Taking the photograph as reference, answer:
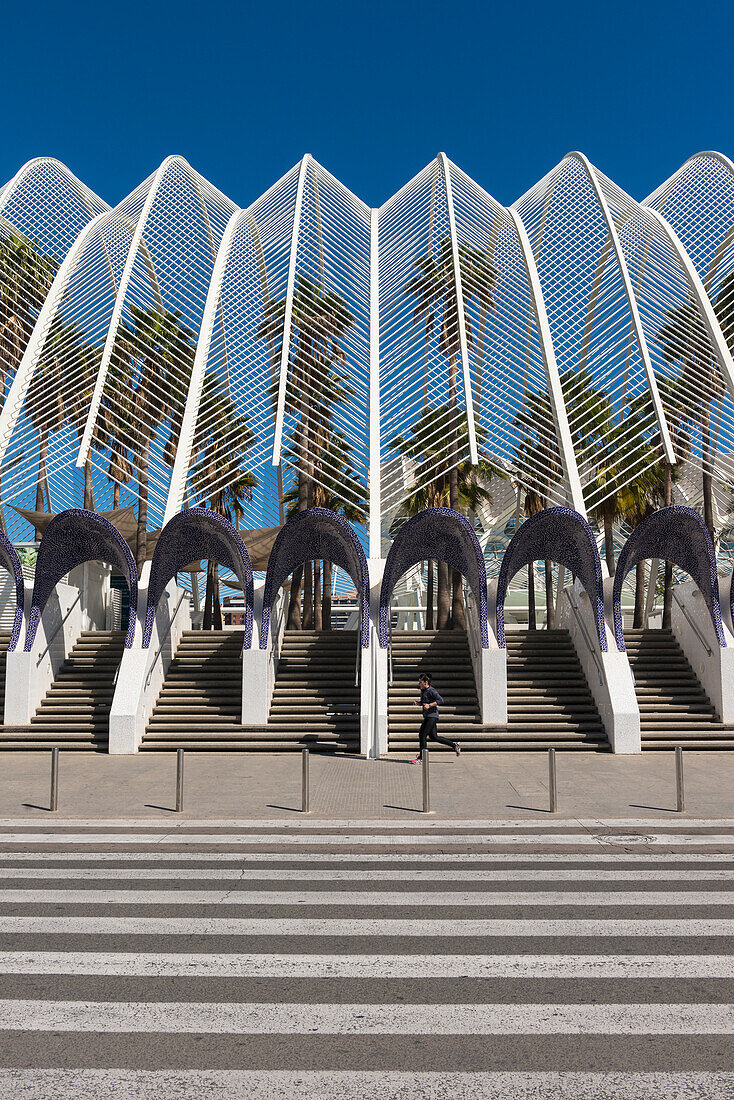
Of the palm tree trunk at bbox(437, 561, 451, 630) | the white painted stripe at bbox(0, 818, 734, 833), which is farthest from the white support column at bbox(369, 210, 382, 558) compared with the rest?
the white painted stripe at bbox(0, 818, 734, 833)

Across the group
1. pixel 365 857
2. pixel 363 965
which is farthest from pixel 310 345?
pixel 363 965

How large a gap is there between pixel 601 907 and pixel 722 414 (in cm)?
2136

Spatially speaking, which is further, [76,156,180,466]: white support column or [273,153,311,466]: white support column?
[76,156,180,466]: white support column

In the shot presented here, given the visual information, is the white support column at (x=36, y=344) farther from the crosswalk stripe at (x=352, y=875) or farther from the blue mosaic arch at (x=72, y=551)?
the crosswalk stripe at (x=352, y=875)

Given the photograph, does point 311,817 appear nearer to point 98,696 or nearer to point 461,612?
point 98,696

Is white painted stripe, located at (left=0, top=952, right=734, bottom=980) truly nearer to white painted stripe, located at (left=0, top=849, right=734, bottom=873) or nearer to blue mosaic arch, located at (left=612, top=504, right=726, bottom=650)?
white painted stripe, located at (left=0, top=849, right=734, bottom=873)

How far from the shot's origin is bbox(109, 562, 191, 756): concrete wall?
1831cm

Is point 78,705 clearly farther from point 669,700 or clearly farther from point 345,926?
point 345,926

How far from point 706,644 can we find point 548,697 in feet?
13.5

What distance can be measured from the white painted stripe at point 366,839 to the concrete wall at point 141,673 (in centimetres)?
824

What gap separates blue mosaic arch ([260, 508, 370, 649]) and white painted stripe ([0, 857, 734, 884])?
442 inches

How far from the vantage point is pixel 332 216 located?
33.1m

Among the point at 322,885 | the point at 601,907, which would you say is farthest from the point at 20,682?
the point at 601,907

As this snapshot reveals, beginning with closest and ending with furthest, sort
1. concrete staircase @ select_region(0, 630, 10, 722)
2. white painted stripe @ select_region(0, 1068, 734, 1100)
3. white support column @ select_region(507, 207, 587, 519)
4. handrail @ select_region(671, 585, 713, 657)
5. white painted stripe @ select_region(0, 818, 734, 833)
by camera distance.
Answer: white painted stripe @ select_region(0, 1068, 734, 1100)
white painted stripe @ select_region(0, 818, 734, 833)
handrail @ select_region(671, 585, 713, 657)
concrete staircase @ select_region(0, 630, 10, 722)
white support column @ select_region(507, 207, 587, 519)
